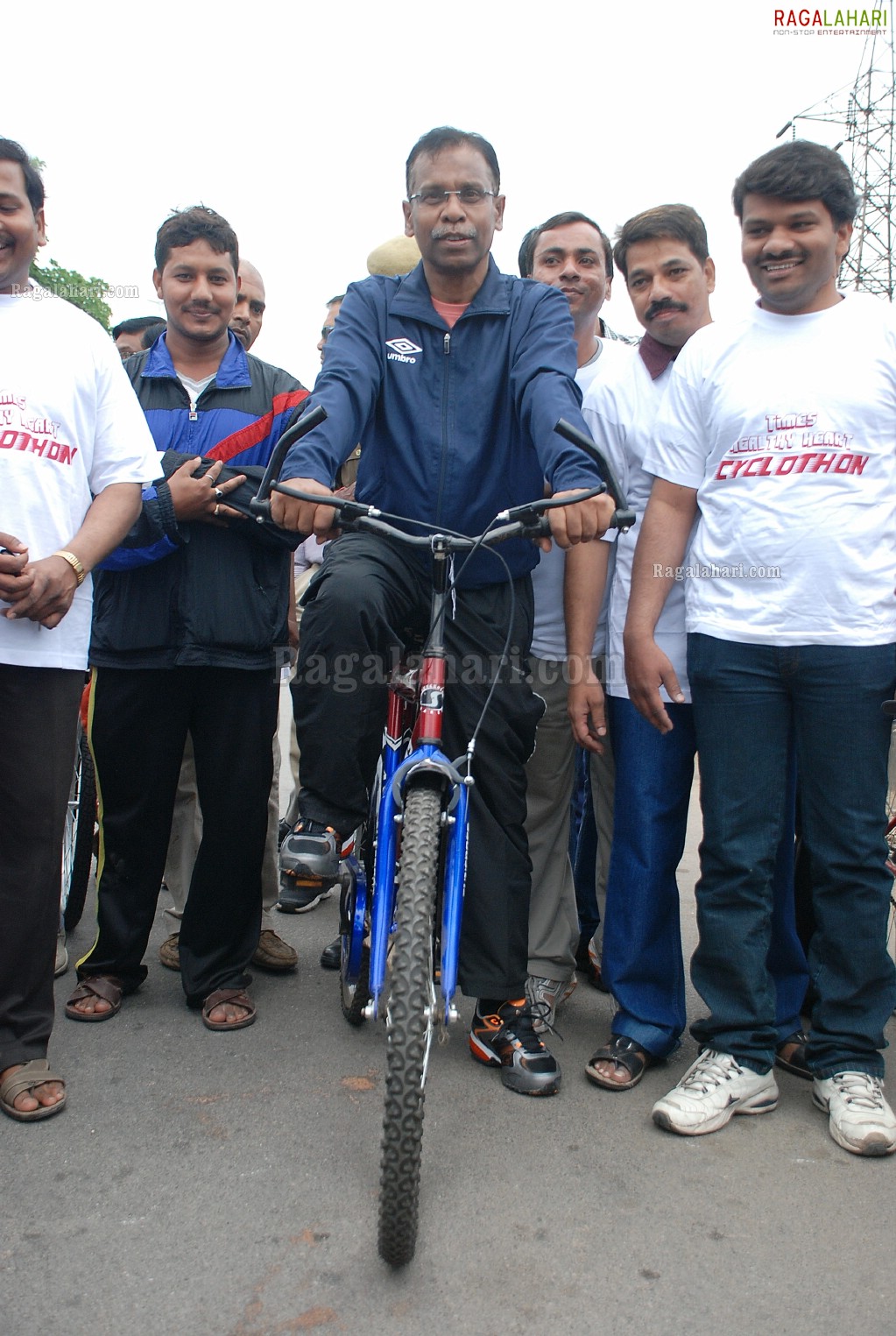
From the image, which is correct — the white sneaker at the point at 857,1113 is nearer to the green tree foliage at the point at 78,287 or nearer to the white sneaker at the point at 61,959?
the white sneaker at the point at 61,959

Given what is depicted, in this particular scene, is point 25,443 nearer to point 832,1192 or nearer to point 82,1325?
point 82,1325

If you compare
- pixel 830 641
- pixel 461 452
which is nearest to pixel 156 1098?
pixel 461 452

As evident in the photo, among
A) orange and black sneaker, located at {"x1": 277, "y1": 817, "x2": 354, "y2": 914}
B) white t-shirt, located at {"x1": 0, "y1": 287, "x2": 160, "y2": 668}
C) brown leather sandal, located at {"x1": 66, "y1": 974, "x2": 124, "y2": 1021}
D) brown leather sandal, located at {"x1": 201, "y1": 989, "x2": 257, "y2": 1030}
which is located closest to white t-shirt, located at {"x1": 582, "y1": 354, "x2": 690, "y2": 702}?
orange and black sneaker, located at {"x1": 277, "y1": 817, "x2": 354, "y2": 914}

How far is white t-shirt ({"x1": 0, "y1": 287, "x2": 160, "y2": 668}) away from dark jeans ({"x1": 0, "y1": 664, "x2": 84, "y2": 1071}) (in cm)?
11

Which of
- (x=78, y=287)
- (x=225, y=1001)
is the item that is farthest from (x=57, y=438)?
(x=78, y=287)

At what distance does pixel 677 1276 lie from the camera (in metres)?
2.29

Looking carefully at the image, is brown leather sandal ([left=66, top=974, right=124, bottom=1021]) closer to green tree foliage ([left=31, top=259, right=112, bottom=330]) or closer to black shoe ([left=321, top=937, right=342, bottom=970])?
black shoe ([left=321, top=937, right=342, bottom=970])

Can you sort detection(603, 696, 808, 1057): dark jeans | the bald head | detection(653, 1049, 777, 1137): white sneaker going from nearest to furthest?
1. detection(653, 1049, 777, 1137): white sneaker
2. detection(603, 696, 808, 1057): dark jeans
3. the bald head

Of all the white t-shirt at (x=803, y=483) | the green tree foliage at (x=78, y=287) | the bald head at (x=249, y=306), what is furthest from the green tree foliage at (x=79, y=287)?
the white t-shirt at (x=803, y=483)

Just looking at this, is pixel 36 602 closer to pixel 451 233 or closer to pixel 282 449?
pixel 282 449

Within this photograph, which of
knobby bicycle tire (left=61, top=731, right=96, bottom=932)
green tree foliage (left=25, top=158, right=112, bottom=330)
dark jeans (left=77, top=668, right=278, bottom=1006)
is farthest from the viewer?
green tree foliage (left=25, top=158, right=112, bottom=330)

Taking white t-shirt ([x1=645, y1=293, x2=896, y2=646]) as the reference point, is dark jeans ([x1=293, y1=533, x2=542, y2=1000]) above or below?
below

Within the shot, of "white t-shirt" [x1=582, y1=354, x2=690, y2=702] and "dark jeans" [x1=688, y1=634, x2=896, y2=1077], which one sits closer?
"dark jeans" [x1=688, y1=634, x2=896, y2=1077]

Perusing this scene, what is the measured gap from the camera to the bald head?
5.21 m
